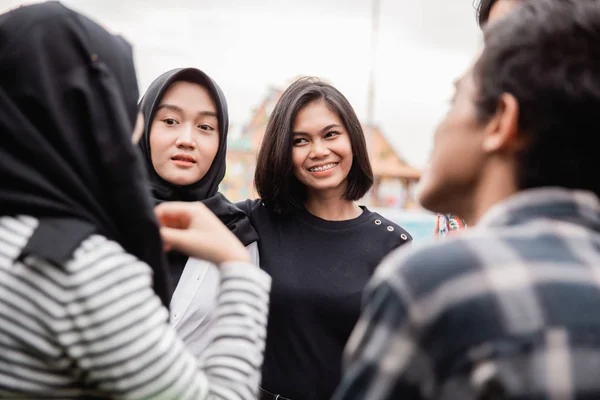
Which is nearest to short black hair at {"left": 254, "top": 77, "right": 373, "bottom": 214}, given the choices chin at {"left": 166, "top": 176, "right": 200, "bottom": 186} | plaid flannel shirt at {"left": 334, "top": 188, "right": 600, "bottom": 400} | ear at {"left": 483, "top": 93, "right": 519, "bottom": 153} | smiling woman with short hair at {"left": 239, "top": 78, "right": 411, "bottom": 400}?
smiling woman with short hair at {"left": 239, "top": 78, "right": 411, "bottom": 400}

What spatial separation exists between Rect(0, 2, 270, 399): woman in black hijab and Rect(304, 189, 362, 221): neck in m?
1.45

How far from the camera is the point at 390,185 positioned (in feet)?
51.2

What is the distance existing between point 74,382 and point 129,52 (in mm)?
601

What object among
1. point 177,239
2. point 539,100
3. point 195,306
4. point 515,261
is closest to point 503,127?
point 539,100

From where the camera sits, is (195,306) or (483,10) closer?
(195,306)

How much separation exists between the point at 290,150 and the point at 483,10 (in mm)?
939

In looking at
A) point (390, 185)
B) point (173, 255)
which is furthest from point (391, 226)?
point (390, 185)

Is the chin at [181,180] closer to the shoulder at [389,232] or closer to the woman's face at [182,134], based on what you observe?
the woman's face at [182,134]

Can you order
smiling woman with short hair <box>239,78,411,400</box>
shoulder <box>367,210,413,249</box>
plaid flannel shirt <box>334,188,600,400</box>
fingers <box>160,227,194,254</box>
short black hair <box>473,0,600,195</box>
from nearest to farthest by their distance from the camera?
plaid flannel shirt <box>334,188,600,400</box>, short black hair <box>473,0,600,195</box>, fingers <box>160,227,194,254</box>, smiling woman with short hair <box>239,78,411,400</box>, shoulder <box>367,210,413,249</box>

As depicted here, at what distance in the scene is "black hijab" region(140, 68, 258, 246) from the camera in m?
2.27

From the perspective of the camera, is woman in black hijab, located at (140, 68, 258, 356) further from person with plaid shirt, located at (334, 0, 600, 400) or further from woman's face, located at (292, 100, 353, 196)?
person with plaid shirt, located at (334, 0, 600, 400)

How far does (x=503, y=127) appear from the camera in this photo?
0.89 meters

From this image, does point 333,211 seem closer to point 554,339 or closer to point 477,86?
point 477,86

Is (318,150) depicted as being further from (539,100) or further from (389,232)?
(539,100)
